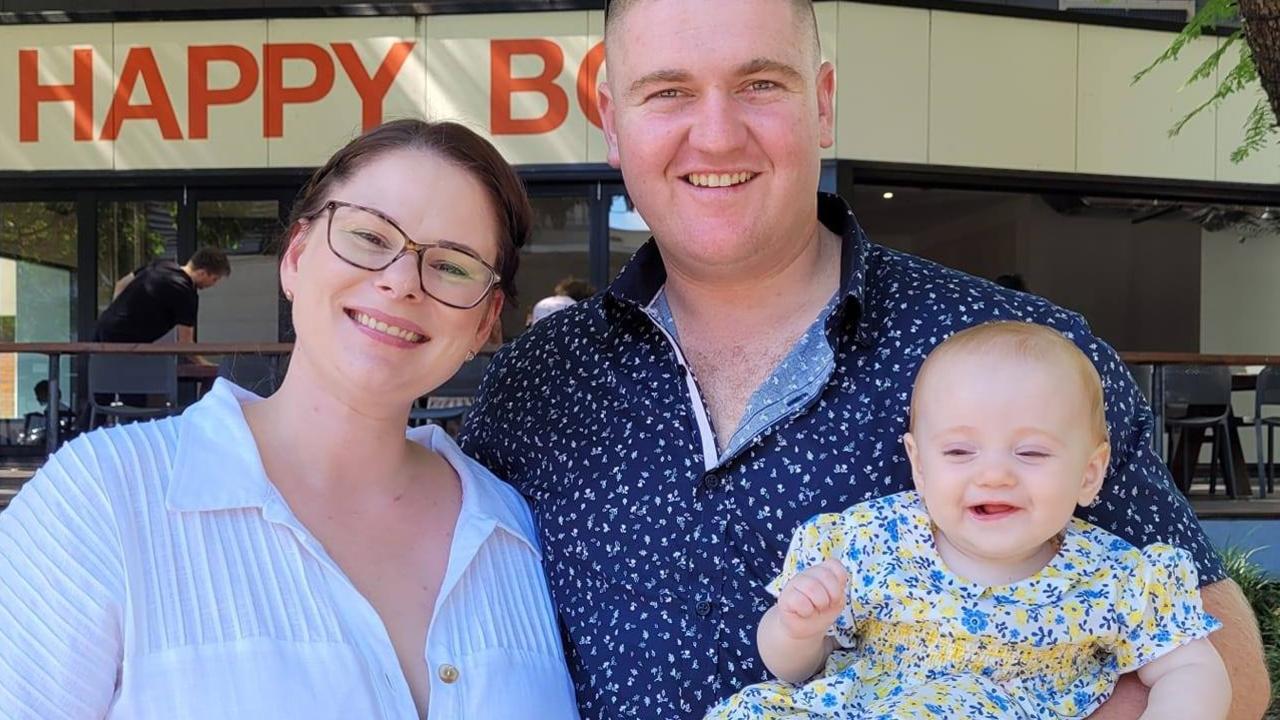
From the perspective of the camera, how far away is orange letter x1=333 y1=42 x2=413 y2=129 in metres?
8.77

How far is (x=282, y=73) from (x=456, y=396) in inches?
150

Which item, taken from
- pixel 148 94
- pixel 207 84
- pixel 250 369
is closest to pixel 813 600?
pixel 250 369

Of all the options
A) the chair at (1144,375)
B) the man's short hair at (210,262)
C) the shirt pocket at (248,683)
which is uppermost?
the man's short hair at (210,262)

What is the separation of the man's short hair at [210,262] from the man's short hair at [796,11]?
7.12 metres

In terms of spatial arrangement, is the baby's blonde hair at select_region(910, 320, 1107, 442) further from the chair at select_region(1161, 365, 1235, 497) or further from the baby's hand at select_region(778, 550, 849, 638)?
the chair at select_region(1161, 365, 1235, 497)

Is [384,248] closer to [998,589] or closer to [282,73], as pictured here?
[998,589]

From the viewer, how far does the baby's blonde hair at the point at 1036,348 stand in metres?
1.48

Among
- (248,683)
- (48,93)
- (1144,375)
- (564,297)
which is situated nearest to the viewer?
(248,683)

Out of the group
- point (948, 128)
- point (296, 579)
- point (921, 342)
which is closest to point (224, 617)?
point (296, 579)

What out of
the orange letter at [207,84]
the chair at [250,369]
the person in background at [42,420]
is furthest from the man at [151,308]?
the orange letter at [207,84]

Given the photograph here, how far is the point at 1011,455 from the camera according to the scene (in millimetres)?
1456

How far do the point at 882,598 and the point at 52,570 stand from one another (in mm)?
1074

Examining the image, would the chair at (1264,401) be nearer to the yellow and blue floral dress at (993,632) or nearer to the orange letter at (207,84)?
the yellow and blue floral dress at (993,632)

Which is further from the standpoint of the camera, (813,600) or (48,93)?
(48,93)
